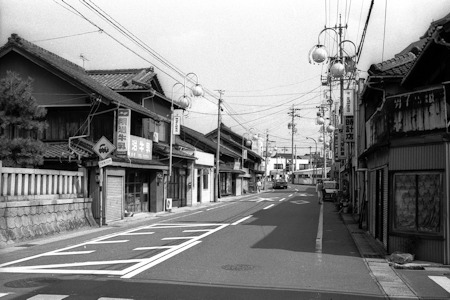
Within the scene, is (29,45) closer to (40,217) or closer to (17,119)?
(17,119)

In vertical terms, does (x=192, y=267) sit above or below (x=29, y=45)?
below

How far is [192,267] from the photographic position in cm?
1083

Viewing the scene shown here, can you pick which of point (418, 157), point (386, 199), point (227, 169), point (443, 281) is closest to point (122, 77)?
point (386, 199)

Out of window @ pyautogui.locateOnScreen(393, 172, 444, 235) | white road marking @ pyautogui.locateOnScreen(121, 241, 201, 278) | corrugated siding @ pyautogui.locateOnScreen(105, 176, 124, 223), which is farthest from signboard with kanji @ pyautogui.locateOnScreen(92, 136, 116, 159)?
window @ pyautogui.locateOnScreen(393, 172, 444, 235)

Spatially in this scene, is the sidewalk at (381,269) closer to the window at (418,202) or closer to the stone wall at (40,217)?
Result: the window at (418,202)

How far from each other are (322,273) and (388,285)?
1.53 m

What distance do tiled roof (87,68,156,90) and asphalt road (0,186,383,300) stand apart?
14076 millimetres

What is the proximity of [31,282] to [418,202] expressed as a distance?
31.4ft

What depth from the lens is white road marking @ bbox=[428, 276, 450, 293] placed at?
905 cm

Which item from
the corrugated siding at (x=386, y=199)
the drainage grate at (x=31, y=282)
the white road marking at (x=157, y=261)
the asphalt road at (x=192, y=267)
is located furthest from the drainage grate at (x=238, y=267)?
the corrugated siding at (x=386, y=199)

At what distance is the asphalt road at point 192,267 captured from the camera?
8445mm

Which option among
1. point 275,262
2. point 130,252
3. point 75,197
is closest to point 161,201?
point 75,197

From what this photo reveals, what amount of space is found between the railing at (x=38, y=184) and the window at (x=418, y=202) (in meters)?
12.3

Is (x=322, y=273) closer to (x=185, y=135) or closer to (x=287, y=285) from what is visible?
(x=287, y=285)
